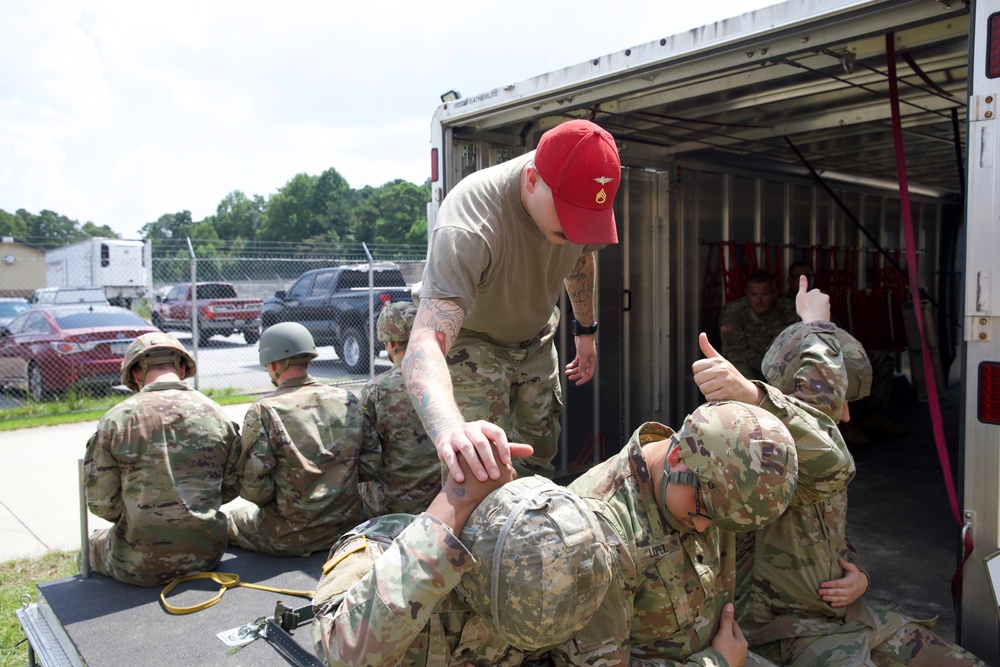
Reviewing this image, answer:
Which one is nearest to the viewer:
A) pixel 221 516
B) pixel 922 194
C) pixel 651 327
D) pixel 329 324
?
pixel 221 516

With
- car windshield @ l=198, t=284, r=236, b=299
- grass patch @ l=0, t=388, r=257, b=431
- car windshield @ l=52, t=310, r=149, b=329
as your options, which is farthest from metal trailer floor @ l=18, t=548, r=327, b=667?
car windshield @ l=198, t=284, r=236, b=299

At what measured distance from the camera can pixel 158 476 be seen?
3.27 m

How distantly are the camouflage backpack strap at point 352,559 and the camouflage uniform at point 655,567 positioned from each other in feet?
1.68

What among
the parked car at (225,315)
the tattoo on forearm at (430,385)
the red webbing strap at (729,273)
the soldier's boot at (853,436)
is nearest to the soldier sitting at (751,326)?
the red webbing strap at (729,273)

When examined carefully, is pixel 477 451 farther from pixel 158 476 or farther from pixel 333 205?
pixel 333 205

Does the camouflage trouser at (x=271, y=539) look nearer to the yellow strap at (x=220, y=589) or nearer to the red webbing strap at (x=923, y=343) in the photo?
the yellow strap at (x=220, y=589)

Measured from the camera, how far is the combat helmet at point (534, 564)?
4.93 feet

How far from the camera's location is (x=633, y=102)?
470cm

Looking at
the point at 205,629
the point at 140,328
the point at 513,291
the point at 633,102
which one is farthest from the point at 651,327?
the point at 140,328

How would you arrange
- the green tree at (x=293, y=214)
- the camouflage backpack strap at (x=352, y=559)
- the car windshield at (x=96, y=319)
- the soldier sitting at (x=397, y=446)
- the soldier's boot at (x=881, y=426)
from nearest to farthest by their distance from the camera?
the camouflage backpack strap at (x=352, y=559) < the soldier sitting at (x=397, y=446) < the soldier's boot at (x=881, y=426) < the car windshield at (x=96, y=319) < the green tree at (x=293, y=214)

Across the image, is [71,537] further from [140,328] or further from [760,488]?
[140,328]

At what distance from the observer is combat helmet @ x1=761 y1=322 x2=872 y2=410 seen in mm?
2592

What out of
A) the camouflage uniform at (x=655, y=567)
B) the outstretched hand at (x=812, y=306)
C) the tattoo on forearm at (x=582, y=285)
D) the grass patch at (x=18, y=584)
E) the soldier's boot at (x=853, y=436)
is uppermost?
the tattoo on forearm at (x=582, y=285)

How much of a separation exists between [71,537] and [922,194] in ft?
31.7
